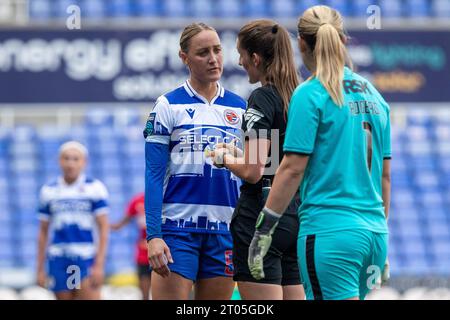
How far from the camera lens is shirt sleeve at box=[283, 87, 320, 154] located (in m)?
4.23

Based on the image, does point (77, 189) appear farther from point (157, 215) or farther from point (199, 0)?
point (199, 0)

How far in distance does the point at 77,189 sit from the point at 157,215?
447cm

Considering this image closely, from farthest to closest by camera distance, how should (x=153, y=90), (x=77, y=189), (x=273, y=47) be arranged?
(x=153, y=90) → (x=77, y=189) → (x=273, y=47)

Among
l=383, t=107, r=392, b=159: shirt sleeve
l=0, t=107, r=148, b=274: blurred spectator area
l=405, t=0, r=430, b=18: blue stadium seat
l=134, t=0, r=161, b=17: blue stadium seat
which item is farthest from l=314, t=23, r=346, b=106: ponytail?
l=405, t=0, r=430, b=18: blue stadium seat

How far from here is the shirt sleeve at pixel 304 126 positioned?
423cm

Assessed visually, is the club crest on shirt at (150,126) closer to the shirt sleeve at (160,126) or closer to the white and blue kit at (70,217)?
the shirt sleeve at (160,126)

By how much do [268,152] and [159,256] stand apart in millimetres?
917

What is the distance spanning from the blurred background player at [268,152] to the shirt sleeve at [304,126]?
0.52 meters

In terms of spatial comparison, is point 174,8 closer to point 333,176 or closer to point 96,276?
point 96,276

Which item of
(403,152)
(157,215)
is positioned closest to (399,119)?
(403,152)

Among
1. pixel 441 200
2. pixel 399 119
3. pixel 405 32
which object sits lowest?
pixel 441 200

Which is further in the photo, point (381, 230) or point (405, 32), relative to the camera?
point (405, 32)

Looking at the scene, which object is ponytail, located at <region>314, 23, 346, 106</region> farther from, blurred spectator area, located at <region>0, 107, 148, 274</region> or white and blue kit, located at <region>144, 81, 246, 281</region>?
blurred spectator area, located at <region>0, 107, 148, 274</region>

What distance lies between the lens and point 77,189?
959 cm
